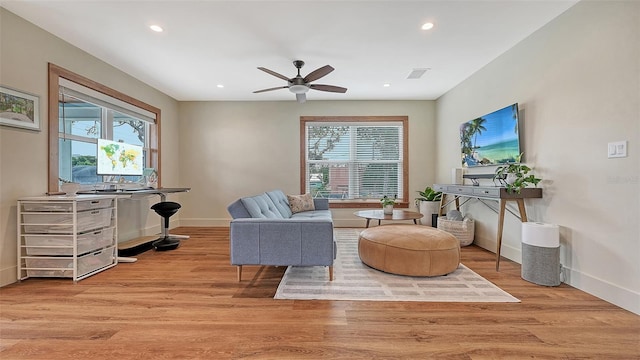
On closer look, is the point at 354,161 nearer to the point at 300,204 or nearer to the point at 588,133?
the point at 300,204

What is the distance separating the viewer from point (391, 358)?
152 centimetres

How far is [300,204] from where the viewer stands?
448 centimetres

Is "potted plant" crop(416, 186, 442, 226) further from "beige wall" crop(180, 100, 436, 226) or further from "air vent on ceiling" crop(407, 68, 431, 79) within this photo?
"air vent on ceiling" crop(407, 68, 431, 79)

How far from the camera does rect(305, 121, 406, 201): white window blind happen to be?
557cm

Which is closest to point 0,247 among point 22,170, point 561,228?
point 22,170

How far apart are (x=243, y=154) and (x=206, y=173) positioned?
2.80 feet

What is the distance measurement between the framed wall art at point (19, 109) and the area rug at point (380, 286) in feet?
9.78

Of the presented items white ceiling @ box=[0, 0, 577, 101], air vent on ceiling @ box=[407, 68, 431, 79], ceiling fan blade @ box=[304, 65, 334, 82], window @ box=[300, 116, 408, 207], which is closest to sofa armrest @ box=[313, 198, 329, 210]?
window @ box=[300, 116, 408, 207]

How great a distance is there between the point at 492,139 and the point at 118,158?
195 inches

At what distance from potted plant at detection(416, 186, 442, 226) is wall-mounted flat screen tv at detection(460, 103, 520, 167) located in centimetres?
88

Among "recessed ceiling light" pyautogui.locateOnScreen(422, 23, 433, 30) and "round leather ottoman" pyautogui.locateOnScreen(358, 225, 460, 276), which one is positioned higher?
"recessed ceiling light" pyautogui.locateOnScreen(422, 23, 433, 30)

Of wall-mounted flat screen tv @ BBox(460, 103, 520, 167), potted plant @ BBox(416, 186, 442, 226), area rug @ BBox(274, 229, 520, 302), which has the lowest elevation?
area rug @ BBox(274, 229, 520, 302)

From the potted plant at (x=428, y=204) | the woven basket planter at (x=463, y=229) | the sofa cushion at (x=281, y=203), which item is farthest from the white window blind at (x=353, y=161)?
the woven basket planter at (x=463, y=229)

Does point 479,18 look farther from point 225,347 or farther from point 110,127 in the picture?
point 110,127
